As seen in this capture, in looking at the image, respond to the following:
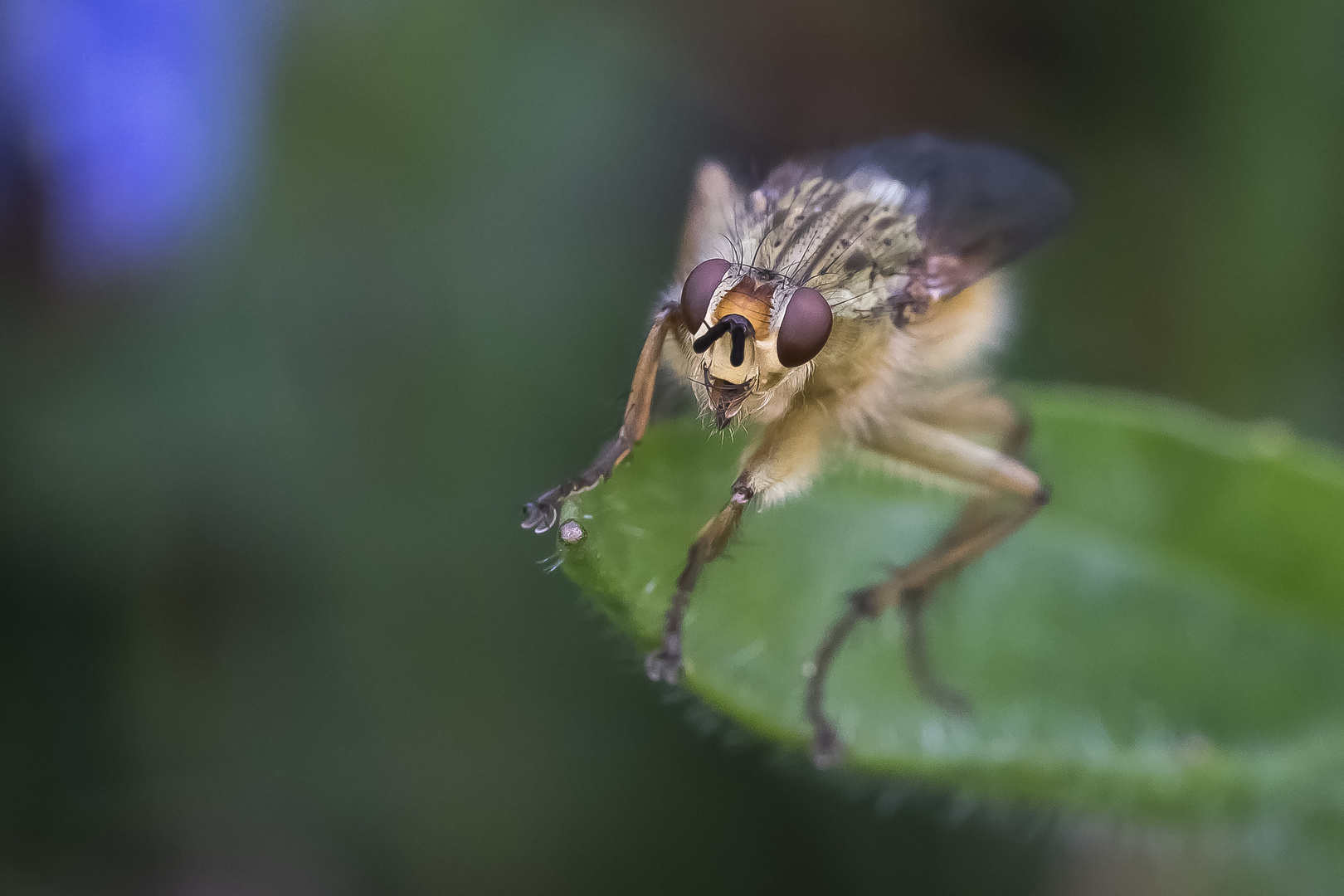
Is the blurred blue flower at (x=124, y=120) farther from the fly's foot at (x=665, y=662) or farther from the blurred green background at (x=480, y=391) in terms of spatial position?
the fly's foot at (x=665, y=662)

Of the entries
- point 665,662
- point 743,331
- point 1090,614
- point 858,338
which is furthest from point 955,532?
point 665,662

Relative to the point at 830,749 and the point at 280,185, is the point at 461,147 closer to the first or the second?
the point at 280,185

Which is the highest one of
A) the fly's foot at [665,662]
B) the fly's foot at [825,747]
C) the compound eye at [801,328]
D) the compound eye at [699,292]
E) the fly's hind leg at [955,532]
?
the compound eye at [699,292]

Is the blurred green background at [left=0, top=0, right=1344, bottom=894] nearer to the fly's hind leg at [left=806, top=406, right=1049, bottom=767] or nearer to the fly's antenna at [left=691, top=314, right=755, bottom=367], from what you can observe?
the fly's antenna at [left=691, top=314, right=755, bottom=367]

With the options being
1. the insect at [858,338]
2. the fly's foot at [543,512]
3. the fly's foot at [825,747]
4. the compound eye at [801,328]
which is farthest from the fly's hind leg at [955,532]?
the fly's foot at [543,512]

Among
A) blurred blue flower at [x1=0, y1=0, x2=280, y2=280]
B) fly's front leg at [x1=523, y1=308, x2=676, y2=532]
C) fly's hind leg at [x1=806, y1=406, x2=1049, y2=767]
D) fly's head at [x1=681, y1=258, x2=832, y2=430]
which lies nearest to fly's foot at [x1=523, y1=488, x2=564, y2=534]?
fly's front leg at [x1=523, y1=308, x2=676, y2=532]

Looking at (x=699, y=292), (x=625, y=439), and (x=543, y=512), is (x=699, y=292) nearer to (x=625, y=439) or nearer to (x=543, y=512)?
(x=625, y=439)
